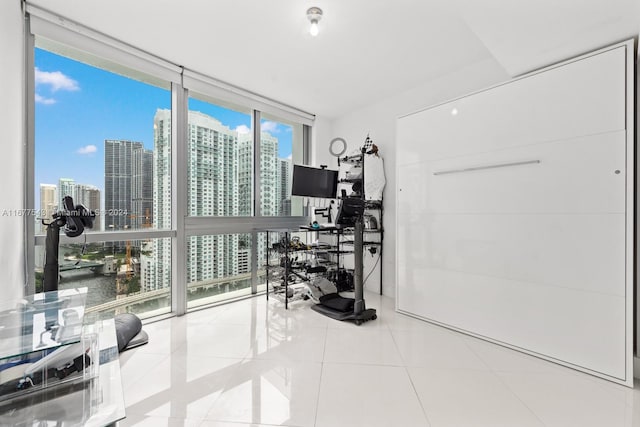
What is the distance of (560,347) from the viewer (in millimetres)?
1862

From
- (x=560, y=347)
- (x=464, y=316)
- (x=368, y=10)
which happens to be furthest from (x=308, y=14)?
(x=560, y=347)

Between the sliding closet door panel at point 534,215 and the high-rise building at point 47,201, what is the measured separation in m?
3.21

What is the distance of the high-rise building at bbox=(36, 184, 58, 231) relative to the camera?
2105 mm

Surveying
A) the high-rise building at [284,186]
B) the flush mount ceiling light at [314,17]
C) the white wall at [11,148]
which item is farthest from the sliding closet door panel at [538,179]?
the white wall at [11,148]

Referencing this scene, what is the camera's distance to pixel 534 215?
78.1 inches

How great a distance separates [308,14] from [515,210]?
218 cm

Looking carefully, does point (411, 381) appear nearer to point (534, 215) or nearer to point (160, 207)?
point (534, 215)

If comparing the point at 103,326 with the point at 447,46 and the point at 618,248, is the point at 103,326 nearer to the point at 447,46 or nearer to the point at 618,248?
the point at 618,248

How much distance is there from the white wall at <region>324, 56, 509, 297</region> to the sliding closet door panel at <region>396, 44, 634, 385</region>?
21.3 inches

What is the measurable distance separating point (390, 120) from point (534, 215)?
2065 mm

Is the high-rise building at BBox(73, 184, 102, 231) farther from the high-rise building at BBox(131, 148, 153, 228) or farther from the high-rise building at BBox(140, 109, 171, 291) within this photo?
the high-rise building at BBox(140, 109, 171, 291)

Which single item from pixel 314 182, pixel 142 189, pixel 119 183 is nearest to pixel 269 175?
pixel 314 182

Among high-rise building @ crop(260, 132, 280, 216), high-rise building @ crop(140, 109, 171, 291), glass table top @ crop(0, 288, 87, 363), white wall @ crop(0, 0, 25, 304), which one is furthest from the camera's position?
high-rise building @ crop(260, 132, 280, 216)

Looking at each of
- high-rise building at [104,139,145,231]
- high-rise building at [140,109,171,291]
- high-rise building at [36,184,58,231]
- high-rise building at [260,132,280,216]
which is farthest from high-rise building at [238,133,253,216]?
high-rise building at [36,184,58,231]
